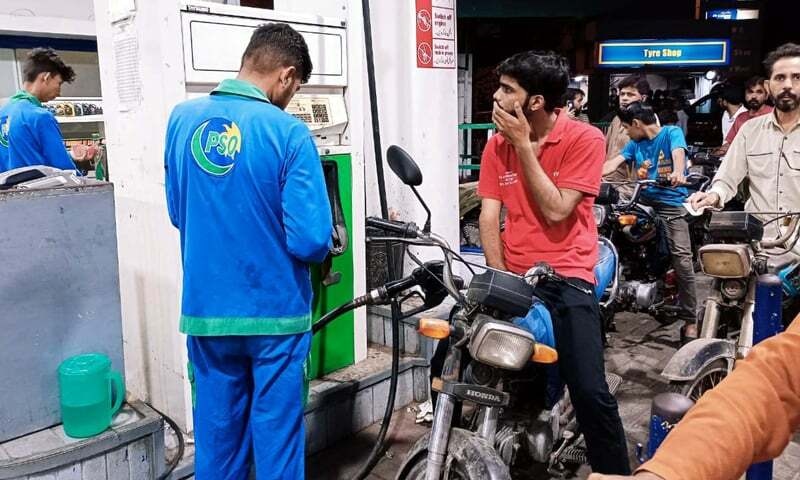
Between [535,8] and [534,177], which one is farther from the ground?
[535,8]

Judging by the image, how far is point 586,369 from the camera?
2492mm

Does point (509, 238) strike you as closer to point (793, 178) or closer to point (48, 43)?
point (793, 178)

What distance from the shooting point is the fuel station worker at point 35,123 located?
15.3ft

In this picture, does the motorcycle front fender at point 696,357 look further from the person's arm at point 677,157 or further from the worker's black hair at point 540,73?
the person's arm at point 677,157

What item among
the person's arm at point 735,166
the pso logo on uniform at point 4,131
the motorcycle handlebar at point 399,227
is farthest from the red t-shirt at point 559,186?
the pso logo on uniform at point 4,131

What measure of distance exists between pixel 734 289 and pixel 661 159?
108 inches

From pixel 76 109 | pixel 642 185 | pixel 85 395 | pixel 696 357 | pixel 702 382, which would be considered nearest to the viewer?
pixel 85 395

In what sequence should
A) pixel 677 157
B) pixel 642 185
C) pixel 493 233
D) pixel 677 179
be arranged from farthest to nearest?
pixel 642 185, pixel 677 157, pixel 677 179, pixel 493 233

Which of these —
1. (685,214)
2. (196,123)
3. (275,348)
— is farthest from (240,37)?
(685,214)

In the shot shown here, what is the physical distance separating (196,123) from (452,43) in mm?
2643

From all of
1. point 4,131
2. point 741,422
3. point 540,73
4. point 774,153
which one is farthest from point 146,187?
point 774,153

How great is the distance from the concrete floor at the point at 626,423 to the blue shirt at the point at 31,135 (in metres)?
2.92

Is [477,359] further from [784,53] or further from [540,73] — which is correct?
[784,53]

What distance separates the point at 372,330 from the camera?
14.4ft
